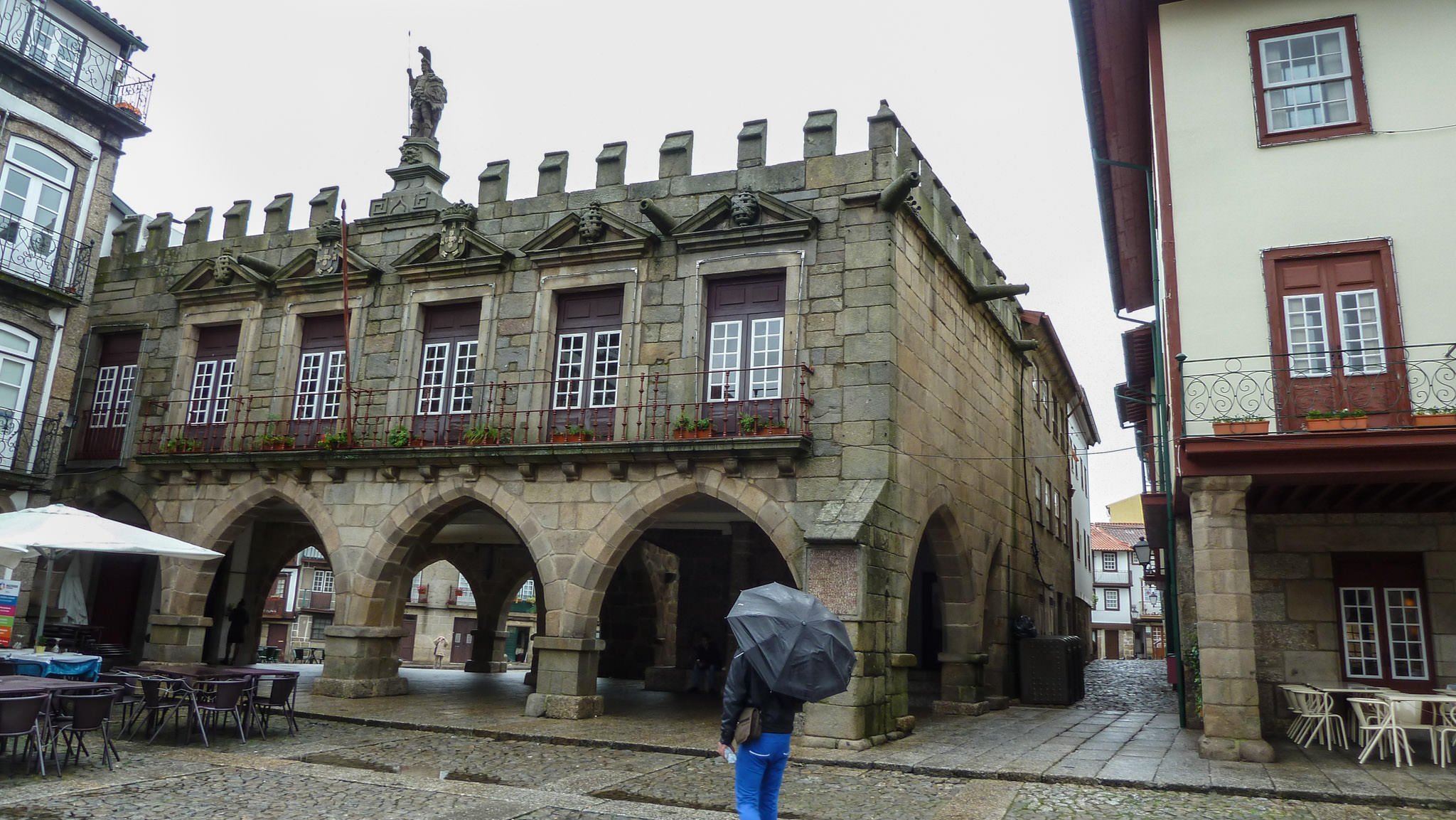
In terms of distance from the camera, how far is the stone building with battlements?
37.8 ft

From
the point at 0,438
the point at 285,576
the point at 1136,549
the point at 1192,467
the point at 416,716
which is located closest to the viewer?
the point at 1192,467

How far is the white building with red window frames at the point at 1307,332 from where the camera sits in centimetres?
920

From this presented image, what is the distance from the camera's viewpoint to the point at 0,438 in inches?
591

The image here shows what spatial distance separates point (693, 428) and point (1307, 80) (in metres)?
7.22

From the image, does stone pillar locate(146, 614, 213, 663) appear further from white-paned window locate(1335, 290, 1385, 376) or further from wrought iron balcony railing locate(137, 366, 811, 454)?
white-paned window locate(1335, 290, 1385, 376)

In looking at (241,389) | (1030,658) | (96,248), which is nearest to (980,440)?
(1030,658)

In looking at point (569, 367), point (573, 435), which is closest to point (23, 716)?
point (573, 435)

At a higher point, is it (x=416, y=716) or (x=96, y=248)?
(x=96, y=248)

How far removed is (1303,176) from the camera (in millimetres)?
10031

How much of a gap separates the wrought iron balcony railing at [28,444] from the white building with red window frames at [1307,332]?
1543 centimetres

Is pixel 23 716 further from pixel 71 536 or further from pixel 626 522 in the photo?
pixel 626 522

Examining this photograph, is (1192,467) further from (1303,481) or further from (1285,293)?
(1285,293)

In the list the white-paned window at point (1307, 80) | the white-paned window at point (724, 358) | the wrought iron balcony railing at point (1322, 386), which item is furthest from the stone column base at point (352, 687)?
the white-paned window at point (1307, 80)

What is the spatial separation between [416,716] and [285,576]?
31.5 meters
